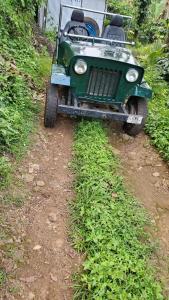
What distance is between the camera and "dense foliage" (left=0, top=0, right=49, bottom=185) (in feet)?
15.6

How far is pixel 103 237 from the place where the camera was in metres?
3.45

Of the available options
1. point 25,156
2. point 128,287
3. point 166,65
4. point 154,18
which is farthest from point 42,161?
point 154,18

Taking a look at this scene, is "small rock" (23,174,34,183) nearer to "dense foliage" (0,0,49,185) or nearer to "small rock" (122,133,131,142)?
"dense foliage" (0,0,49,185)

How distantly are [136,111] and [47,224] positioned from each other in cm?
302

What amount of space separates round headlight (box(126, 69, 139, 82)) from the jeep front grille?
16 centimetres

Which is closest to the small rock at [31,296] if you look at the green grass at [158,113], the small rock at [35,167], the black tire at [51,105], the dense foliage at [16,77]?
the dense foliage at [16,77]

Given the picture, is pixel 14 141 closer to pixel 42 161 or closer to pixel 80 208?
pixel 42 161

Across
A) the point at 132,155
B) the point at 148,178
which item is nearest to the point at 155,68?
the point at 132,155

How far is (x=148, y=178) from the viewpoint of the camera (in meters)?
5.03

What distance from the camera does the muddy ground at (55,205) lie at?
3092mm

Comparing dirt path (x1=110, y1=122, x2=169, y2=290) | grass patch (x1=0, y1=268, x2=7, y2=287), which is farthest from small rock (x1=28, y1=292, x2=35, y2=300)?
dirt path (x1=110, y1=122, x2=169, y2=290)

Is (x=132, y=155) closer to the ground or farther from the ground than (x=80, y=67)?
closer to the ground

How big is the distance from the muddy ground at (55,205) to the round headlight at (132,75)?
3.63ft

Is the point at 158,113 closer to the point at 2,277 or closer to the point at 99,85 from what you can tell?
the point at 99,85
